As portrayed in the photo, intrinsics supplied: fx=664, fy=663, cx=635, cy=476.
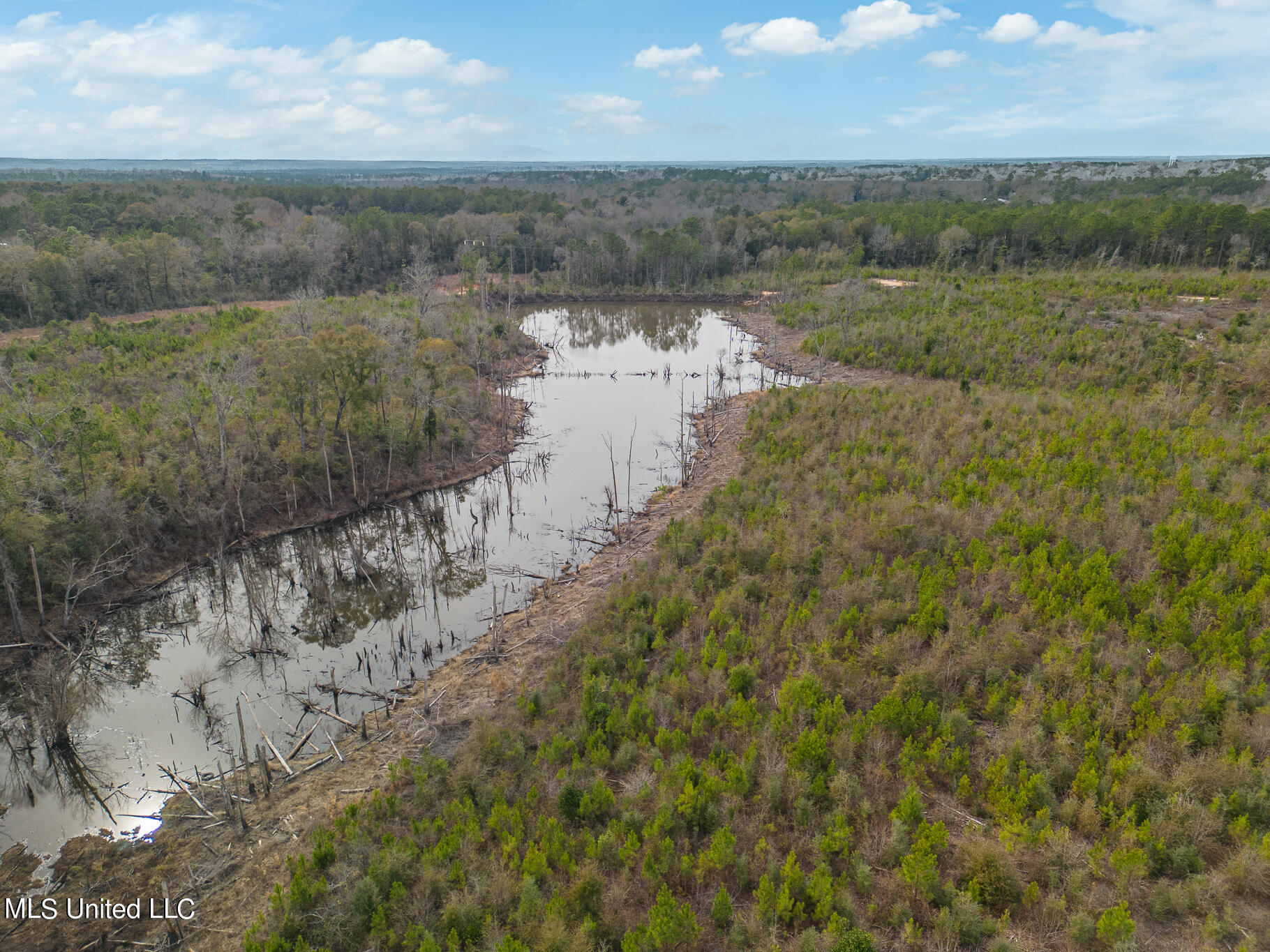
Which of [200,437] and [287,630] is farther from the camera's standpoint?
[200,437]

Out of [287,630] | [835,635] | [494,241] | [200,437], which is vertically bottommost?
[287,630]

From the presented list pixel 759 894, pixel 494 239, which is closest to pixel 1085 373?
pixel 759 894

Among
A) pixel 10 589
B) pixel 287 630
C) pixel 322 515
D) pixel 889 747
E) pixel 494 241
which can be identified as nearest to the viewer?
pixel 889 747

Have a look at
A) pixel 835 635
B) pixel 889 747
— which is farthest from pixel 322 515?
pixel 889 747

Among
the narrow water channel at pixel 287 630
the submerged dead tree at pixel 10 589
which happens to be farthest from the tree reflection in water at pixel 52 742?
the submerged dead tree at pixel 10 589

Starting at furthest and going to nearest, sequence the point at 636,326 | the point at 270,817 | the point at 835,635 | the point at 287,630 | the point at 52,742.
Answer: the point at 636,326 → the point at 287,630 → the point at 52,742 → the point at 835,635 → the point at 270,817

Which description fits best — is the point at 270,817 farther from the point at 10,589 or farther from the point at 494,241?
the point at 494,241

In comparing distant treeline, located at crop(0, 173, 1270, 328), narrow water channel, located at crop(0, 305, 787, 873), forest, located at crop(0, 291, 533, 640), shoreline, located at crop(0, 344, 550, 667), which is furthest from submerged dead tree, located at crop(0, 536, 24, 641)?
distant treeline, located at crop(0, 173, 1270, 328)
